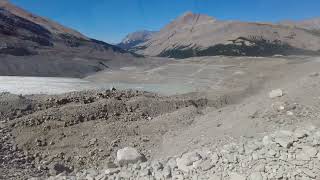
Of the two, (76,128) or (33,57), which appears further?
(33,57)

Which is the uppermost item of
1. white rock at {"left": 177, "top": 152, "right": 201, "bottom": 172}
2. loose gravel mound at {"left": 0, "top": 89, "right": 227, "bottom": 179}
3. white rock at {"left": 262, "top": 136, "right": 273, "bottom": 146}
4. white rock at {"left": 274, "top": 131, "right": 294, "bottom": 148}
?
white rock at {"left": 274, "top": 131, "right": 294, "bottom": 148}

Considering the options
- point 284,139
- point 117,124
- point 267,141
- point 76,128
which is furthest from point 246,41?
point 284,139

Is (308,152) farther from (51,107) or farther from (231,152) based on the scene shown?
(51,107)

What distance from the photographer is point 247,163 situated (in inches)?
297

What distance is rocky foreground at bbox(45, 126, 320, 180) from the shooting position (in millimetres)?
7219

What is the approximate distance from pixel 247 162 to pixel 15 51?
43.1 meters

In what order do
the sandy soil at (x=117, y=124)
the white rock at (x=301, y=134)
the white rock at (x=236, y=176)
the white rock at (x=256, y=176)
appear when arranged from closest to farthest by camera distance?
1. the white rock at (x=256, y=176)
2. the white rock at (x=236, y=176)
3. the white rock at (x=301, y=134)
4. the sandy soil at (x=117, y=124)

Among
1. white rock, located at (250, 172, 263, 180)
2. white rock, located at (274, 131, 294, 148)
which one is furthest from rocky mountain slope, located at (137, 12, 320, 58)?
white rock, located at (250, 172, 263, 180)

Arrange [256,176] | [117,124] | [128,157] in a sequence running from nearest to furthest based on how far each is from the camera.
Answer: [256,176] < [128,157] < [117,124]

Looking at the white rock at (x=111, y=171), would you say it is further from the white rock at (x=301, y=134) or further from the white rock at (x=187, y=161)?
the white rock at (x=301, y=134)

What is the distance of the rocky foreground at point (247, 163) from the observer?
7.22 metres

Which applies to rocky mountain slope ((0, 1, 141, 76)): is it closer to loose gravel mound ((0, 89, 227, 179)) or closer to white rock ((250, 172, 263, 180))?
loose gravel mound ((0, 89, 227, 179))

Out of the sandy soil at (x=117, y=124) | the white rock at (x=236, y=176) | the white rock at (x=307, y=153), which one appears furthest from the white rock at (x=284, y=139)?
the sandy soil at (x=117, y=124)

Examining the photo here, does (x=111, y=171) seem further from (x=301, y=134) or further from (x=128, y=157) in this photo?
(x=301, y=134)
